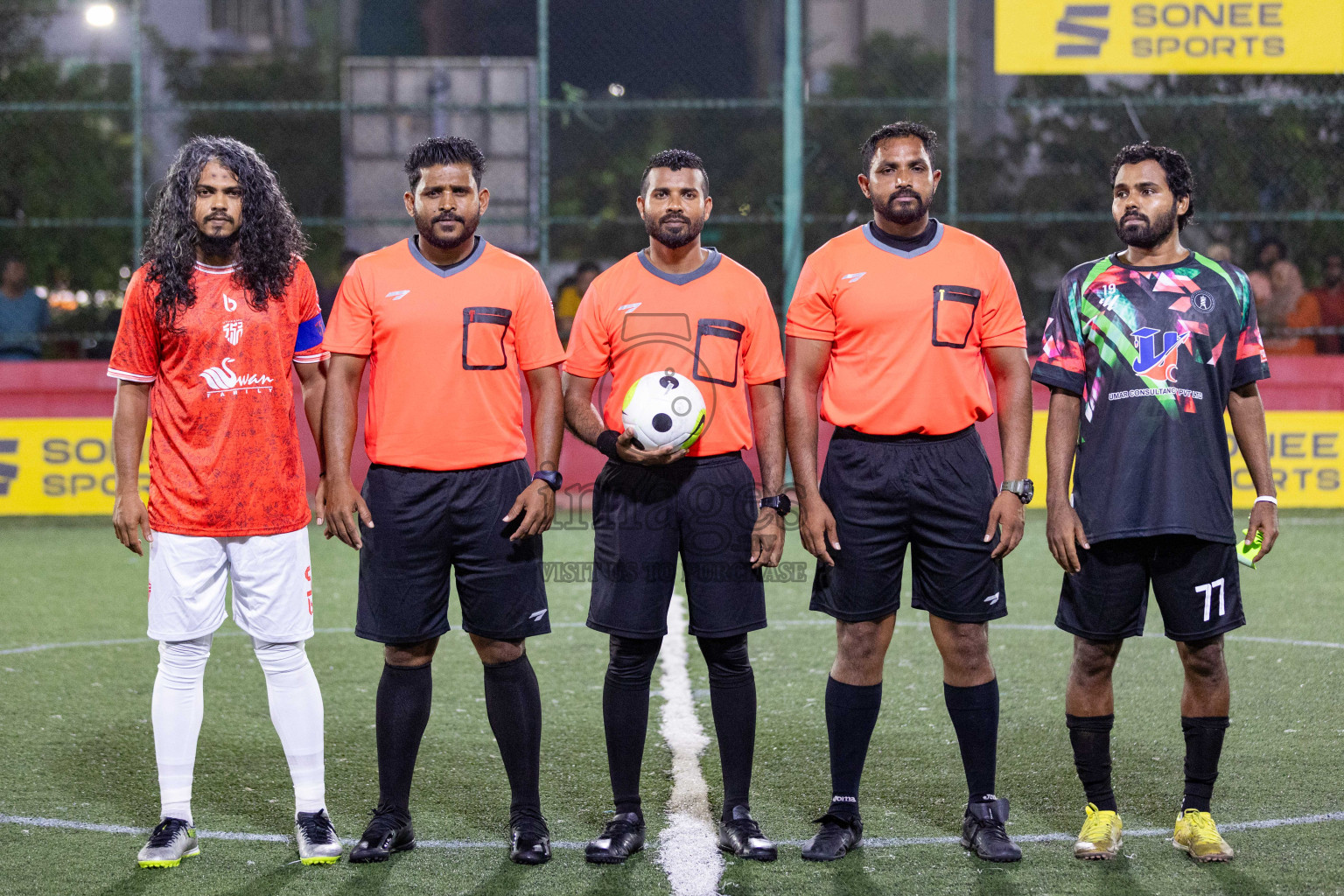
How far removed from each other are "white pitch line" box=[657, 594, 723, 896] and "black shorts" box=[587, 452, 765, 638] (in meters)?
0.64

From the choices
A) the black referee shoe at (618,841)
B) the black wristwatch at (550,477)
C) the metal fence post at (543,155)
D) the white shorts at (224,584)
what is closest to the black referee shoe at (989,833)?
the black referee shoe at (618,841)

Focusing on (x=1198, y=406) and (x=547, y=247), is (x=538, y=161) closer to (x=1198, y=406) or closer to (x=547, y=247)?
(x=547, y=247)

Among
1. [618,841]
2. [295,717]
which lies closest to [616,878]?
[618,841]

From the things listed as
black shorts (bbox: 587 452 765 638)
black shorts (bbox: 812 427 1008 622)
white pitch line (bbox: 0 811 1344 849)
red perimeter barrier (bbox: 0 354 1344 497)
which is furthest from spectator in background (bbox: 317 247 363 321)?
black shorts (bbox: 812 427 1008 622)

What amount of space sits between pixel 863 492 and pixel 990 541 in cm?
40

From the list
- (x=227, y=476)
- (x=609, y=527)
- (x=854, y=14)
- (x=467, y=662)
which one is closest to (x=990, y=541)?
(x=609, y=527)

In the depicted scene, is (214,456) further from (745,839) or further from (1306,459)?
(1306,459)

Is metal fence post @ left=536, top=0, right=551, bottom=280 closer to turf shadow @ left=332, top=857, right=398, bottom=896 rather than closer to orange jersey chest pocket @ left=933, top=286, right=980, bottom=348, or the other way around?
orange jersey chest pocket @ left=933, top=286, right=980, bottom=348

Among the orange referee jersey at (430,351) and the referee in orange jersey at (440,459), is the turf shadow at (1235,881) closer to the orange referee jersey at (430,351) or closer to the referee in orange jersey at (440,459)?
the referee in orange jersey at (440,459)

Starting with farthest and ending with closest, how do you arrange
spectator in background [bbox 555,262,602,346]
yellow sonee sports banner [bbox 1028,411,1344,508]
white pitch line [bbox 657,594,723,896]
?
spectator in background [bbox 555,262,602,346]
yellow sonee sports banner [bbox 1028,411,1344,508]
white pitch line [bbox 657,594,723,896]

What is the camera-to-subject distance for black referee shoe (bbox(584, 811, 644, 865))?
4219 millimetres

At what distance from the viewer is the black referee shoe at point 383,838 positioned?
4.25 meters

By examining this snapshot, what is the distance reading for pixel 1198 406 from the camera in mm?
4191

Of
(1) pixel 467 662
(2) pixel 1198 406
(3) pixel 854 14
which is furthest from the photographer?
(3) pixel 854 14
